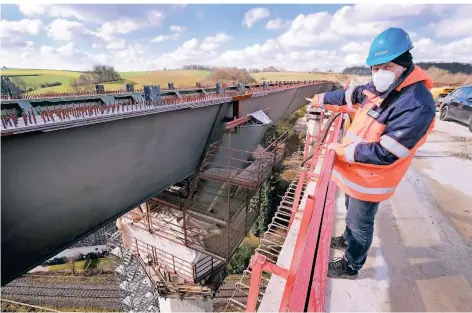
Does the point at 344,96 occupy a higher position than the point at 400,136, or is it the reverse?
the point at 344,96

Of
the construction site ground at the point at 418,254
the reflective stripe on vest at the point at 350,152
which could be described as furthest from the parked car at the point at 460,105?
the reflective stripe on vest at the point at 350,152

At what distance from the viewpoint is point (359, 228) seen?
8.18ft

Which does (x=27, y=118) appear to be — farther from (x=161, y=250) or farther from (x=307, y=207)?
(x=161, y=250)

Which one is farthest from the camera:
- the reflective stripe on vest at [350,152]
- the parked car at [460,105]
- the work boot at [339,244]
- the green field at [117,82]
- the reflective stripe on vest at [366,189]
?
the parked car at [460,105]

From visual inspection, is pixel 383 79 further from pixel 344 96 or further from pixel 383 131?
pixel 344 96

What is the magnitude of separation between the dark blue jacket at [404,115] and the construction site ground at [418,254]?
1.71m

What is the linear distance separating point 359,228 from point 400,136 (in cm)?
113

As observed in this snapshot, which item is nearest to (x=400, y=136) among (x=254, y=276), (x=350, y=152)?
(x=350, y=152)

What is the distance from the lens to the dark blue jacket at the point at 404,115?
1842 mm

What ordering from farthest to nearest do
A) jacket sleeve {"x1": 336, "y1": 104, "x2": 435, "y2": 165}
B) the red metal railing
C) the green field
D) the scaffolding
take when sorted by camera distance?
the green field
the scaffolding
jacket sleeve {"x1": 336, "y1": 104, "x2": 435, "y2": 165}
the red metal railing

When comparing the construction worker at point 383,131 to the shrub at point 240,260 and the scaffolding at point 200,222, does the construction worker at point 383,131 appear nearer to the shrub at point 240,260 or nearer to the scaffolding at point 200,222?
the scaffolding at point 200,222

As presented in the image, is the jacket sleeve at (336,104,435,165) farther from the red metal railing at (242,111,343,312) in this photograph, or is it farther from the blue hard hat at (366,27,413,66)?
the blue hard hat at (366,27,413,66)

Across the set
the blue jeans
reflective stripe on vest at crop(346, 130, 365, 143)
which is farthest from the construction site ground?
reflective stripe on vest at crop(346, 130, 365, 143)

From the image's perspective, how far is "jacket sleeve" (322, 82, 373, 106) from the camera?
2.84 metres
